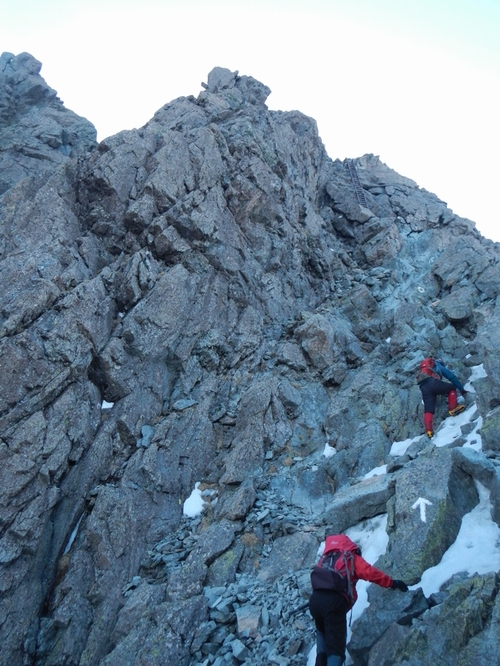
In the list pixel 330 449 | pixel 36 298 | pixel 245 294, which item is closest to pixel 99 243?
pixel 36 298

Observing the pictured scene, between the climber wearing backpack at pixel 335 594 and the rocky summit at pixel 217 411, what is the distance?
2.13 feet

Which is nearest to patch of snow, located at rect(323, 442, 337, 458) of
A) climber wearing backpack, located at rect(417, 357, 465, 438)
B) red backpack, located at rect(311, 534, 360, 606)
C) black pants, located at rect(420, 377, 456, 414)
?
climber wearing backpack, located at rect(417, 357, 465, 438)

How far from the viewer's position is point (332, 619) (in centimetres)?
693

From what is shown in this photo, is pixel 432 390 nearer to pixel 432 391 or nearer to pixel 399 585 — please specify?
pixel 432 391

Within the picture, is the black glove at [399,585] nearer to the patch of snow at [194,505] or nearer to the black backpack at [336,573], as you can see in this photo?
the black backpack at [336,573]

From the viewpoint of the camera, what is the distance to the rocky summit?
931 cm

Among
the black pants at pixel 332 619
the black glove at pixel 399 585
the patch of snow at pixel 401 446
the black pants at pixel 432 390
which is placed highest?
the black pants at pixel 432 390

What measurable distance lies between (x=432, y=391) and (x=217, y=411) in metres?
7.95

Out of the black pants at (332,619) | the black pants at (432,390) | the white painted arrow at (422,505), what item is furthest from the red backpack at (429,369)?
the black pants at (332,619)

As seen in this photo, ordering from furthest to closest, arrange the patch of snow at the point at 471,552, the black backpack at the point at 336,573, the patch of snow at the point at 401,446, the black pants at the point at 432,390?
the black pants at the point at 432,390
the patch of snow at the point at 401,446
the patch of snow at the point at 471,552
the black backpack at the point at 336,573

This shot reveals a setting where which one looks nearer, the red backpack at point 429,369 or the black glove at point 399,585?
the black glove at point 399,585

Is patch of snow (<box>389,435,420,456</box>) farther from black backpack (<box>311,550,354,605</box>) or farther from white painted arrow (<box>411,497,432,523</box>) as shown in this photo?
black backpack (<box>311,550,354,605</box>)

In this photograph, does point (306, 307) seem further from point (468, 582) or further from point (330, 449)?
point (468, 582)

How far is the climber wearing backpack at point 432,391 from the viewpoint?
13458 millimetres
